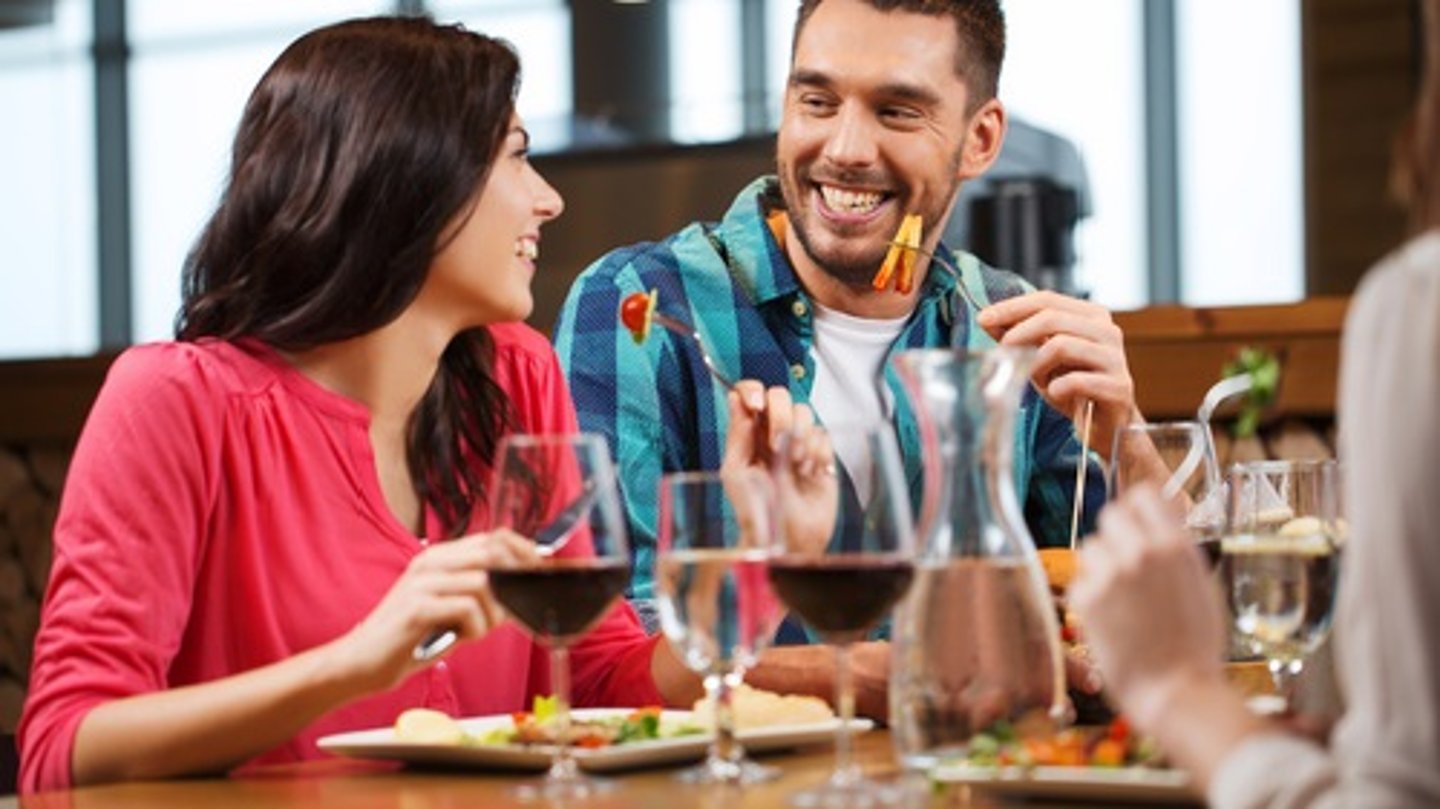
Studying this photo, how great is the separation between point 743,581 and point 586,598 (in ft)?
0.35

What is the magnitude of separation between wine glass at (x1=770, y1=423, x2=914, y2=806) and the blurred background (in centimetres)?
359

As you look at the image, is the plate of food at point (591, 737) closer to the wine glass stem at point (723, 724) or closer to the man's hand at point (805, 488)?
the wine glass stem at point (723, 724)

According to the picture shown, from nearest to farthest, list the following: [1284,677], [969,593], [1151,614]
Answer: [1151,614]
[969,593]
[1284,677]

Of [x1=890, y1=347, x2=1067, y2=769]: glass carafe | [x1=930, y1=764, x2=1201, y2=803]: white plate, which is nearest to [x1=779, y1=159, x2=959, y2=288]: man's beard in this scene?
[x1=890, y1=347, x2=1067, y2=769]: glass carafe

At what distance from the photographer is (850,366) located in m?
3.07

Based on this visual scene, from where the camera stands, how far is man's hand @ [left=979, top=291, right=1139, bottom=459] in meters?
2.45

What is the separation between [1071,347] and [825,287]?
671 mm

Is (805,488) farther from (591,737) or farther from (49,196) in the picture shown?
(49,196)

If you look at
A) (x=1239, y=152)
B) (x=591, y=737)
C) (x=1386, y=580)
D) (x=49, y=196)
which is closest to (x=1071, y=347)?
(x=591, y=737)

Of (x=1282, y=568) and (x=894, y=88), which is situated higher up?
(x=894, y=88)

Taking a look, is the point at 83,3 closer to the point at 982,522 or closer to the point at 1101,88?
the point at 1101,88

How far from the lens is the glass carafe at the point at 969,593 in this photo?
1.59 m

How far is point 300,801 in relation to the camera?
1.69m

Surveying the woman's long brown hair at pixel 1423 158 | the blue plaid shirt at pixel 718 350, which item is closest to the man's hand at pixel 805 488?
the woman's long brown hair at pixel 1423 158
